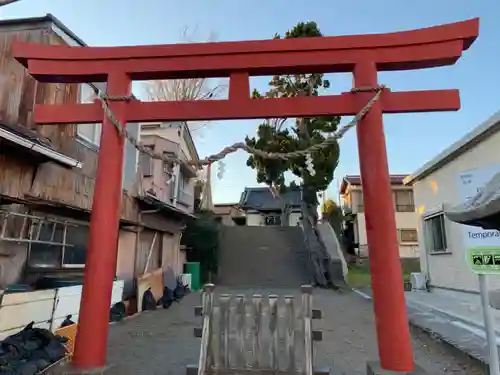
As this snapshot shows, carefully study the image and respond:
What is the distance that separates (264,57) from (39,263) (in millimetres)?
5040

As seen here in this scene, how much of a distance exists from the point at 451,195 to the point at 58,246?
974cm

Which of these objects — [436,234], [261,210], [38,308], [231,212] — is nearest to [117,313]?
[38,308]

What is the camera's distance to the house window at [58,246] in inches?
234

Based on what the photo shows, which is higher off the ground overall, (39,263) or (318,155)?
(318,155)

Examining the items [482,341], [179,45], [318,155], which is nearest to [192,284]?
[318,155]

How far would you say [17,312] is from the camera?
15.4 ft

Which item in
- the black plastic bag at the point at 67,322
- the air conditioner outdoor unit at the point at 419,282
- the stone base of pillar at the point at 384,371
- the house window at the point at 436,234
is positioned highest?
the house window at the point at 436,234

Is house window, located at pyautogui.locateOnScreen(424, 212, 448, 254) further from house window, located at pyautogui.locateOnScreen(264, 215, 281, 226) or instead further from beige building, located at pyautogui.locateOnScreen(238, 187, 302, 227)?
house window, located at pyautogui.locateOnScreen(264, 215, 281, 226)

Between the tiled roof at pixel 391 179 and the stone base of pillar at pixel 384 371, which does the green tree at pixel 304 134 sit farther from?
the stone base of pillar at pixel 384 371

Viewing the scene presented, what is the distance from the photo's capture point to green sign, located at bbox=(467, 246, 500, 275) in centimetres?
332

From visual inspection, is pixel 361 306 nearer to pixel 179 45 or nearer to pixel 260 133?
pixel 179 45

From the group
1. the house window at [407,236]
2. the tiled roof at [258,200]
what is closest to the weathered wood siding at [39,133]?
the house window at [407,236]

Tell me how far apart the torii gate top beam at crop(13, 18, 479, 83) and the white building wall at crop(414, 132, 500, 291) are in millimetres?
4728

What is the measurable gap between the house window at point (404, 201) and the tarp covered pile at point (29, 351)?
81.0 feet
